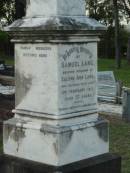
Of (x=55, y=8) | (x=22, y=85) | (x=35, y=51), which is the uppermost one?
(x=55, y=8)

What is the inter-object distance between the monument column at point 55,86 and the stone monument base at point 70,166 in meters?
0.07

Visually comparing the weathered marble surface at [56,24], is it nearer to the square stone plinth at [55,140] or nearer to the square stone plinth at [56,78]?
the square stone plinth at [56,78]

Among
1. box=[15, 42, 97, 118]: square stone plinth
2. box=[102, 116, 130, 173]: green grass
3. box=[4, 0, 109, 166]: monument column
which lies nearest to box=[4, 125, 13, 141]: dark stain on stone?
box=[4, 0, 109, 166]: monument column

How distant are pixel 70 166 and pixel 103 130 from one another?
78 cm

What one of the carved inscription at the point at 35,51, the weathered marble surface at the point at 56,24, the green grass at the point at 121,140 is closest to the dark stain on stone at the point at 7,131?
the carved inscription at the point at 35,51

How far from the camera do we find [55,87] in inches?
275

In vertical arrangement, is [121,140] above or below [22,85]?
below

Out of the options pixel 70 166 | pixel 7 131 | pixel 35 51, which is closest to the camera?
pixel 70 166

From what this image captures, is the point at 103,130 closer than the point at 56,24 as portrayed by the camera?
No

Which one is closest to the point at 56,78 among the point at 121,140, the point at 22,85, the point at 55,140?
the point at 22,85

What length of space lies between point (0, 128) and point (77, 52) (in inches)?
196

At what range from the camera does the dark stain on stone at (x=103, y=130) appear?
295 inches

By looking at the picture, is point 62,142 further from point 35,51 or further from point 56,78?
point 35,51

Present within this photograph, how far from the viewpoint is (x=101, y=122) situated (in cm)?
755
